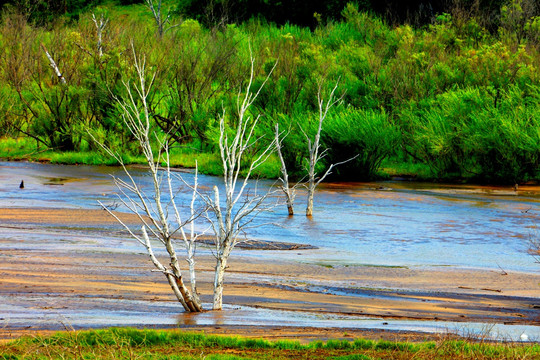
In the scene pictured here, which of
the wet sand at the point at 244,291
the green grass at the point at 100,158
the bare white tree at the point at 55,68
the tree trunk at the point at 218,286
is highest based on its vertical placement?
the bare white tree at the point at 55,68

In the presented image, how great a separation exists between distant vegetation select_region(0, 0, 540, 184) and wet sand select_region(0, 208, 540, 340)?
8249 mm

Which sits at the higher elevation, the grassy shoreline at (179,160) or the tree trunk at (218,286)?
the tree trunk at (218,286)

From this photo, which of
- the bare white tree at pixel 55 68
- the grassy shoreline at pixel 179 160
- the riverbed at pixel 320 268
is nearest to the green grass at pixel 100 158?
the grassy shoreline at pixel 179 160

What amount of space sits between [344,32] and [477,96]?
1477 centimetres

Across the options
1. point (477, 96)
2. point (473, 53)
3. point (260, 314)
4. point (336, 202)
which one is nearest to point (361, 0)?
point (473, 53)

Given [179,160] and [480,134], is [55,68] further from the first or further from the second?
[480,134]

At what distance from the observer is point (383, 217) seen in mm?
18922

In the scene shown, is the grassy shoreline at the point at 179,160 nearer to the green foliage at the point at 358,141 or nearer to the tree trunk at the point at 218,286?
the green foliage at the point at 358,141

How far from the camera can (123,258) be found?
12.4 m

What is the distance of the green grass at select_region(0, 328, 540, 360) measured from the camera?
6.56 metres

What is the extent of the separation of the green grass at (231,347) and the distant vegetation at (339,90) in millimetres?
13136

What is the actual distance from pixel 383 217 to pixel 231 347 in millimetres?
11968

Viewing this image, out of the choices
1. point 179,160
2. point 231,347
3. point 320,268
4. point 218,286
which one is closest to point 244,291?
point 218,286

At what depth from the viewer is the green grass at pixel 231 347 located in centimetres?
656
